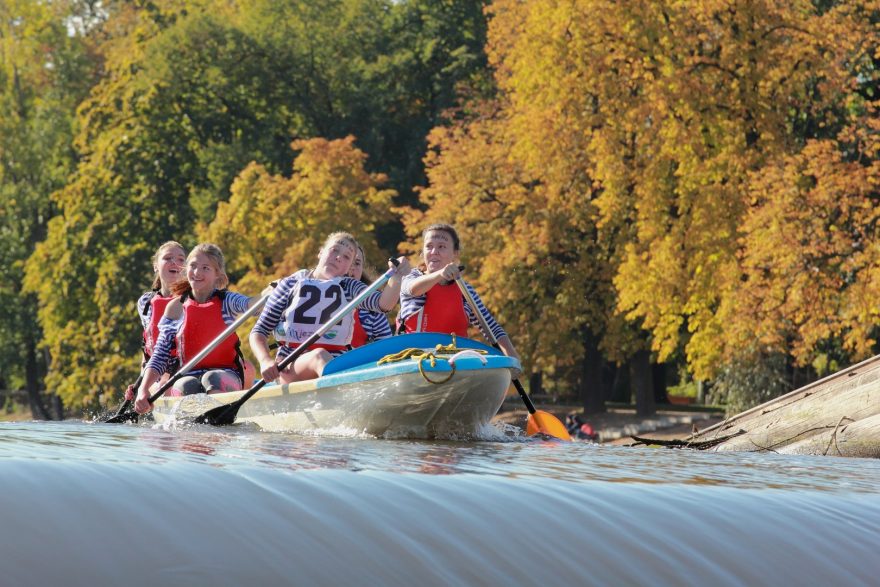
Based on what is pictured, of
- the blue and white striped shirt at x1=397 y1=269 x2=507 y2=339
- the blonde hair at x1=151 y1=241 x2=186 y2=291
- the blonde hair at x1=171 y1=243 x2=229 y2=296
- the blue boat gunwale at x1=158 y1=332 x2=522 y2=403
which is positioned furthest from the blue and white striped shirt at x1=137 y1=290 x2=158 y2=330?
the blue and white striped shirt at x1=397 y1=269 x2=507 y2=339

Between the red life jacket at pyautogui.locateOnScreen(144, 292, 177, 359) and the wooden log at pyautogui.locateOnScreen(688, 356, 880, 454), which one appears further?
the red life jacket at pyautogui.locateOnScreen(144, 292, 177, 359)

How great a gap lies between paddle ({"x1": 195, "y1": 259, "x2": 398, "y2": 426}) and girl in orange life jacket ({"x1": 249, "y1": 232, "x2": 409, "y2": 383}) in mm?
84

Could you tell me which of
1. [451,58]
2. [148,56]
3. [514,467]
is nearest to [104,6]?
[148,56]

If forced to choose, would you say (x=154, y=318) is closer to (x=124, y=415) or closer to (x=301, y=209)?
(x=124, y=415)

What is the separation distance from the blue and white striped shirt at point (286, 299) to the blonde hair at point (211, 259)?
96cm

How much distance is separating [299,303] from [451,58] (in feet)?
103

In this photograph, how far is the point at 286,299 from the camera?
1147 centimetres

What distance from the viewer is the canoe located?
33.7 feet

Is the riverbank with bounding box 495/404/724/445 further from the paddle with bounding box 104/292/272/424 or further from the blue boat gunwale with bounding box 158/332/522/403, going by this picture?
the blue boat gunwale with bounding box 158/332/522/403

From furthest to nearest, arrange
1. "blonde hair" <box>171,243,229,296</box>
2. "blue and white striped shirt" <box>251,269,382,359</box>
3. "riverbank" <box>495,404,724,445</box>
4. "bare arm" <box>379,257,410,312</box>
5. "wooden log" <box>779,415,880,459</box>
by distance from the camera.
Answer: "riverbank" <box>495,404,724,445</box>, "blonde hair" <box>171,243,229,296</box>, "wooden log" <box>779,415,880,459</box>, "blue and white striped shirt" <box>251,269,382,359</box>, "bare arm" <box>379,257,410,312</box>

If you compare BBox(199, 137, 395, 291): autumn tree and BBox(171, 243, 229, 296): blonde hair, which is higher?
BBox(199, 137, 395, 291): autumn tree

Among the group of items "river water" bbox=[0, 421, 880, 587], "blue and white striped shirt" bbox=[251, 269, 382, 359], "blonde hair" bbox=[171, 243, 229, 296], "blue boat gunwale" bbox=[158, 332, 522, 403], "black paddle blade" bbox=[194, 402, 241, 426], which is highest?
"blonde hair" bbox=[171, 243, 229, 296]

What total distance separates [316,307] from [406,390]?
4.40ft

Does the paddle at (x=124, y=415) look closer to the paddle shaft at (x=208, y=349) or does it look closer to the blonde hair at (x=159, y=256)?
the blonde hair at (x=159, y=256)
